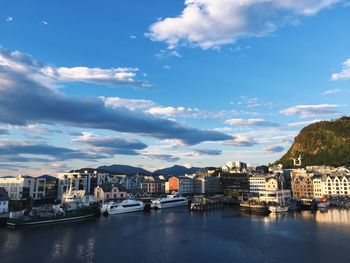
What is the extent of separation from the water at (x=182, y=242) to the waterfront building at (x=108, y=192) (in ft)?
101

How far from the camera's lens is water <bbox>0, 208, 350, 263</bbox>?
27891 millimetres

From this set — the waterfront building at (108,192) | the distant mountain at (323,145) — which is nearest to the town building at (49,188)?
the waterfront building at (108,192)

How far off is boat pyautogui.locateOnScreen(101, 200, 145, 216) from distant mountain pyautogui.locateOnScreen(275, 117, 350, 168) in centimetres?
8434

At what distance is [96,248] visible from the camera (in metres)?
31.6

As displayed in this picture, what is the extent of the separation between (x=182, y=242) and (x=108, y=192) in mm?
47760

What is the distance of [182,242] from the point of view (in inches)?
1347

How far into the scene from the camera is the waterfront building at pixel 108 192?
77938 mm

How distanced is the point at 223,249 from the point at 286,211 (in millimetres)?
35876

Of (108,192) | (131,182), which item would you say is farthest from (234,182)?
(108,192)

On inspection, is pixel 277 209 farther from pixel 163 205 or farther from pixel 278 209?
pixel 163 205

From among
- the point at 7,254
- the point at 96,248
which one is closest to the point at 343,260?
the point at 96,248

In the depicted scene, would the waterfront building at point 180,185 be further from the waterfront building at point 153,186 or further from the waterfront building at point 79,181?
the waterfront building at point 79,181

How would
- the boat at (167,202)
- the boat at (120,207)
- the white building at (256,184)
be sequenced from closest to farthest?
the boat at (120,207)
the boat at (167,202)
the white building at (256,184)

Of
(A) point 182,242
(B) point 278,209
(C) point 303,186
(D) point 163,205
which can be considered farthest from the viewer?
(C) point 303,186
